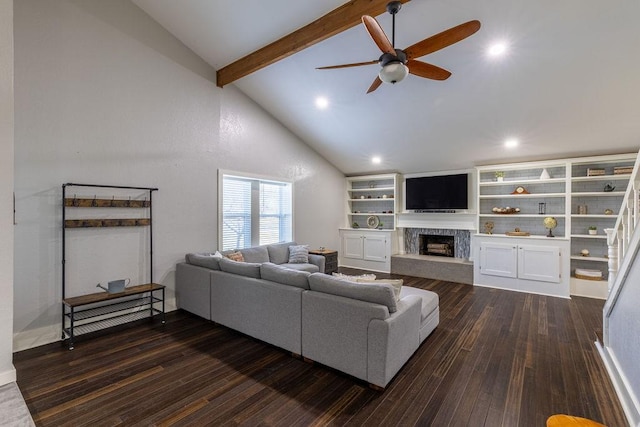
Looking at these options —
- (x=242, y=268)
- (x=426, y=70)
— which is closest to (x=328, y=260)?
(x=242, y=268)

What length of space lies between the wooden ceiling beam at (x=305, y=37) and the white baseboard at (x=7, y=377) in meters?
4.17

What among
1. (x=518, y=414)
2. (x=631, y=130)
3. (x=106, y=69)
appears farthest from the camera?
(x=631, y=130)

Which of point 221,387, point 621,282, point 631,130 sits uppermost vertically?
point 631,130

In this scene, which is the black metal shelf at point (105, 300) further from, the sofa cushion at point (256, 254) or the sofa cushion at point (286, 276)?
the sofa cushion at point (286, 276)

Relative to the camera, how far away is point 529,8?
9.46 ft

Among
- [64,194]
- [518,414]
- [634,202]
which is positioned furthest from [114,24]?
[634,202]

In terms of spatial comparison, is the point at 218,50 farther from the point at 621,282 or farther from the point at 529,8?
the point at 621,282

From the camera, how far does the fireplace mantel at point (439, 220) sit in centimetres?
615

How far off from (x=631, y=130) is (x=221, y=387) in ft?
19.9

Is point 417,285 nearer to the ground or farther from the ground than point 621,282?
nearer to the ground

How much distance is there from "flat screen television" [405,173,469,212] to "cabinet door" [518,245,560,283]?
4.63 feet

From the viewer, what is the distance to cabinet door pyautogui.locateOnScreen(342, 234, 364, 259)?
7.24 metres

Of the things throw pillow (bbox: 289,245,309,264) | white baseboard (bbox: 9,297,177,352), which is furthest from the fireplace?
white baseboard (bbox: 9,297,177,352)

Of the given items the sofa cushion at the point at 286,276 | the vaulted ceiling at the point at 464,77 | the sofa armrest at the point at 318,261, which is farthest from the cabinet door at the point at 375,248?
the sofa cushion at the point at 286,276
